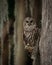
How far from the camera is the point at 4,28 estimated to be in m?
2.48

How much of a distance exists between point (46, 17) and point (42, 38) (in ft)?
0.63

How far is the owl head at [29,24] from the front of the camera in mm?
2121

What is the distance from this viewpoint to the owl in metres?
2.08

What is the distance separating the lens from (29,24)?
7.06ft

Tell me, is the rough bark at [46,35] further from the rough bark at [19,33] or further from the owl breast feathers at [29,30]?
the rough bark at [19,33]

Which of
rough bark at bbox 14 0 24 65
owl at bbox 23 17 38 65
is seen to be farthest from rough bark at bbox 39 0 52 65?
rough bark at bbox 14 0 24 65

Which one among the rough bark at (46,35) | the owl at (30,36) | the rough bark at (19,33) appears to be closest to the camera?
the rough bark at (46,35)

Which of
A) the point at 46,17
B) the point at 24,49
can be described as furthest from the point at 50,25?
the point at 24,49

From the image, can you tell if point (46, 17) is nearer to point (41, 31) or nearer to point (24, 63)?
point (41, 31)

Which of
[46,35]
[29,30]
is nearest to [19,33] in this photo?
[29,30]

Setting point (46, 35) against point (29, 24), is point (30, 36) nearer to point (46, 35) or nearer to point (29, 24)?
point (29, 24)

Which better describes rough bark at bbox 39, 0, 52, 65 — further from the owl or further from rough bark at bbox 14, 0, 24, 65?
rough bark at bbox 14, 0, 24, 65

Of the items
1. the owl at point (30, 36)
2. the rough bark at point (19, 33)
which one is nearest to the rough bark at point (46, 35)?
the owl at point (30, 36)

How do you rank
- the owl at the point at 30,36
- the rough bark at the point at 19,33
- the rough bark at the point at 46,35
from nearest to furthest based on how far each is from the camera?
the rough bark at the point at 46,35, the owl at the point at 30,36, the rough bark at the point at 19,33
